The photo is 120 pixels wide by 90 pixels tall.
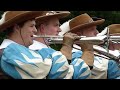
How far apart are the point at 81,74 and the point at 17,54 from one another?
26.4 inches

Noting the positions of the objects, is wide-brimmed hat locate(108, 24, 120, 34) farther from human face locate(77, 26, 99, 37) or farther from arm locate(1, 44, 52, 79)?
arm locate(1, 44, 52, 79)

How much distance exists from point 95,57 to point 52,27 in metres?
0.80

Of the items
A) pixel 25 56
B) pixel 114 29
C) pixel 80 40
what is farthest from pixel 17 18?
pixel 114 29

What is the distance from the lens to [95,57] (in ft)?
15.5

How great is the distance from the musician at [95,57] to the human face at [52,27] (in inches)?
16.4

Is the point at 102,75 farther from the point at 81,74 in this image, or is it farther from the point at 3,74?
the point at 3,74

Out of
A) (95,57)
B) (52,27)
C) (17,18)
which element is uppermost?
(17,18)

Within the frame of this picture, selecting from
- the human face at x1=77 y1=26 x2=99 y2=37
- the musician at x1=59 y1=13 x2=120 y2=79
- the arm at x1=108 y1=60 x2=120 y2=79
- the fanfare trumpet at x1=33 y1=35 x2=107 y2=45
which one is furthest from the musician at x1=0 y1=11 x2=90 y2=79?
the human face at x1=77 y1=26 x2=99 y2=37

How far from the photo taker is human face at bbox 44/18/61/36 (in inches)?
161

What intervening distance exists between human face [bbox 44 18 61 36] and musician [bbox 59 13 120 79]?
42cm

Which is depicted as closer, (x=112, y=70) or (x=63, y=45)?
(x=63, y=45)

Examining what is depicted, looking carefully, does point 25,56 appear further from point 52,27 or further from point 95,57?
point 95,57

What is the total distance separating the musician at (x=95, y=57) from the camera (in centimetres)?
462
